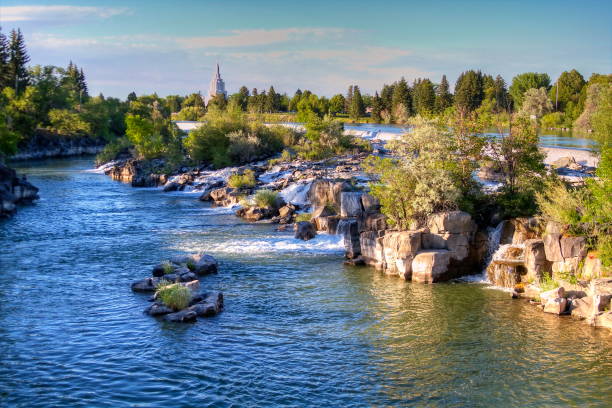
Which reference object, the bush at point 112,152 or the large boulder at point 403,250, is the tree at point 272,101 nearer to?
the bush at point 112,152

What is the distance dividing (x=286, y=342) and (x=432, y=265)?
874 centimetres

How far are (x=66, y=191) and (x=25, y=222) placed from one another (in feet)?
57.9

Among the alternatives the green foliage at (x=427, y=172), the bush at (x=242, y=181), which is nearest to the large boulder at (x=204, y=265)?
the green foliage at (x=427, y=172)

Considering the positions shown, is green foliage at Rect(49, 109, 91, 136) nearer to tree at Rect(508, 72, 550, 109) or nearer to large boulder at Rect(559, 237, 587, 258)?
tree at Rect(508, 72, 550, 109)

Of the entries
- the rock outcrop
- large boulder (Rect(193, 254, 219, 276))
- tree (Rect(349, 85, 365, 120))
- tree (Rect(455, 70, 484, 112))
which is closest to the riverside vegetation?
large boulder (Rect(193, 254, 219, 276))

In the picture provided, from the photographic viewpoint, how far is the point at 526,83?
436 feet

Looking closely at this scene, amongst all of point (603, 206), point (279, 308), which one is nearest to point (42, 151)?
point (279, 308)

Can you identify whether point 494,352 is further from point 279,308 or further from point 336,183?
point 336,183

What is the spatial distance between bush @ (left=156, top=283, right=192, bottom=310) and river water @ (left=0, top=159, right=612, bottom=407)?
0.95m

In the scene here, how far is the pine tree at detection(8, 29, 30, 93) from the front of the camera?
109 meters

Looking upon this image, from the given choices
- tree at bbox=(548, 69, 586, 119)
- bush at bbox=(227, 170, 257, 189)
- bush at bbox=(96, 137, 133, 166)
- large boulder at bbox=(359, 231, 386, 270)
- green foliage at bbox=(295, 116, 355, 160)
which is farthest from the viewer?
tree at bbox=(548, 69, 586, 119)

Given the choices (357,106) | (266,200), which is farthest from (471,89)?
(266,200)

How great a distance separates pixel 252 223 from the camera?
3859 cm

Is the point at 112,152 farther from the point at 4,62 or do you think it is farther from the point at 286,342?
the point at 286,342
